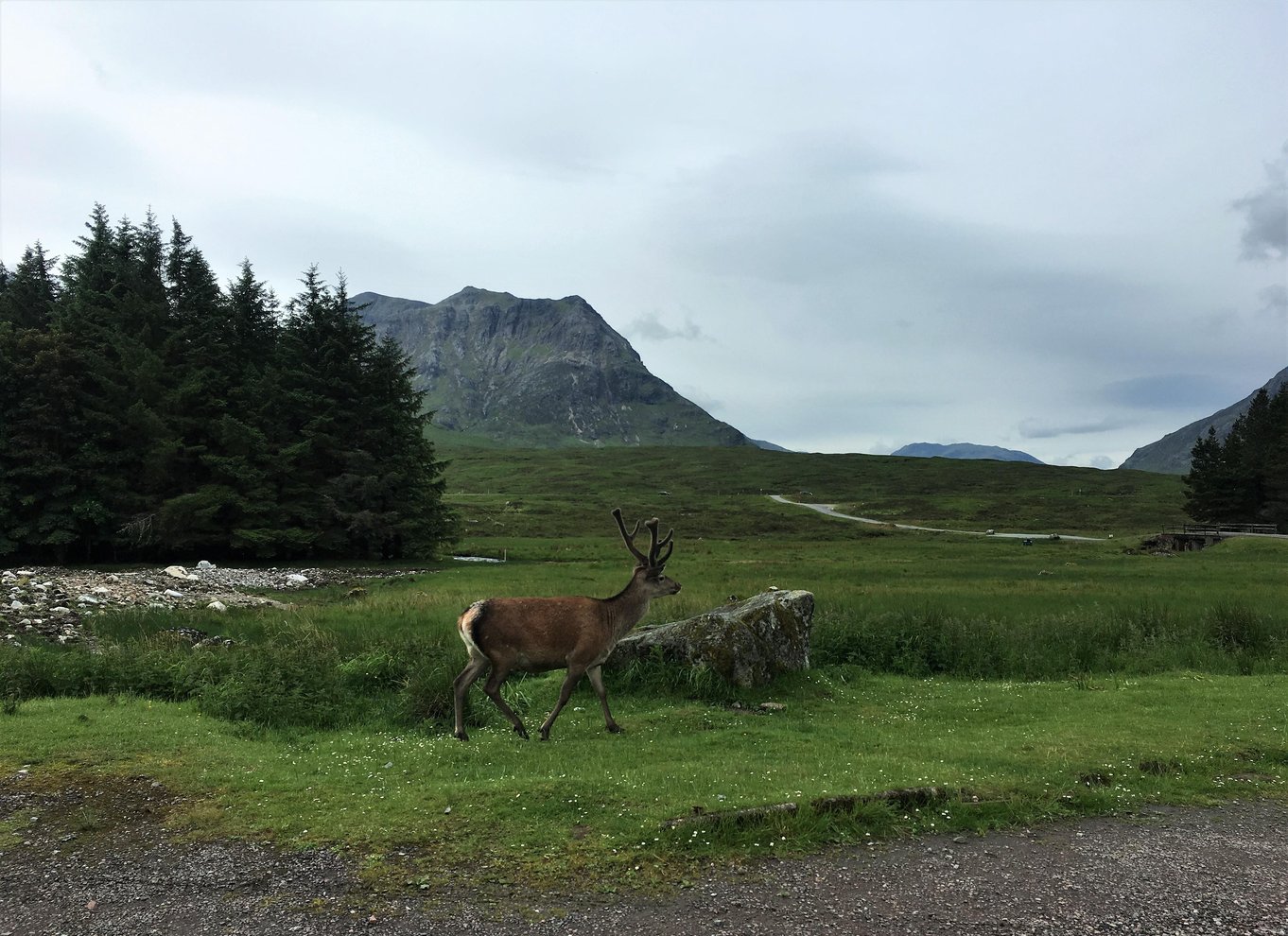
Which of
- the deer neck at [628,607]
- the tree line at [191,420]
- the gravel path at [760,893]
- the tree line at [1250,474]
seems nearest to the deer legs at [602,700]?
the deer neck at [628,607]

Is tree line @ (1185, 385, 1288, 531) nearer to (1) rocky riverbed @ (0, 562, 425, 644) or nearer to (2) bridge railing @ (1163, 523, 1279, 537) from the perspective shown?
(2) bridge railing @ (1163, 523, 1279, 537)

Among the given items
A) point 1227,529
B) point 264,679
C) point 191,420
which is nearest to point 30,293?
point 191,420

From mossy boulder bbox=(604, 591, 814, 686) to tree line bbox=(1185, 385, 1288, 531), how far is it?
82.4 meters

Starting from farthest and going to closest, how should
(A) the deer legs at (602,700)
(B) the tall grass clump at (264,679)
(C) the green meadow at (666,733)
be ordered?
1. (B) the tall grass clump at (264,679)
2. (A) the deer legs at (602,700)
3. (C) the green meadow at (666,733)

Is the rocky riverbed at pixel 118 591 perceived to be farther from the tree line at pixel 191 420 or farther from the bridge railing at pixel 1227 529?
the bridge railing at pixel 1227 529

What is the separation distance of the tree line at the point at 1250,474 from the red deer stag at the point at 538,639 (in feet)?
292

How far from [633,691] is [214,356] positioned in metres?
46.5

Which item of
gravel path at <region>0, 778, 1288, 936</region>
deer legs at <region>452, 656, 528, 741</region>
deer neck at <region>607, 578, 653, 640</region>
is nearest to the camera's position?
gravel path at <region>0, 778, 1288, 936</region>

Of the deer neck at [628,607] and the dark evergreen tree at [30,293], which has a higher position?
the dark evergreen tree at [30,293]

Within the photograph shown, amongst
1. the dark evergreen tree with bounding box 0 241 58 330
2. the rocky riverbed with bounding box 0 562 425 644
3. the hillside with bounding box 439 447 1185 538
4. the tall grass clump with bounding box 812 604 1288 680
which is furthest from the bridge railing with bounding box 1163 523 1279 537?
the dark evergreen tree with bounding box 0 241 58 330

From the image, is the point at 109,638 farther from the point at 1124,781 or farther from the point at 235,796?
the point at 1124,781

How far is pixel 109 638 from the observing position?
20953 millimetres

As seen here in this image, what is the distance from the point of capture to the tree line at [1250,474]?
253ft

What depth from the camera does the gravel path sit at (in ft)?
20.3
